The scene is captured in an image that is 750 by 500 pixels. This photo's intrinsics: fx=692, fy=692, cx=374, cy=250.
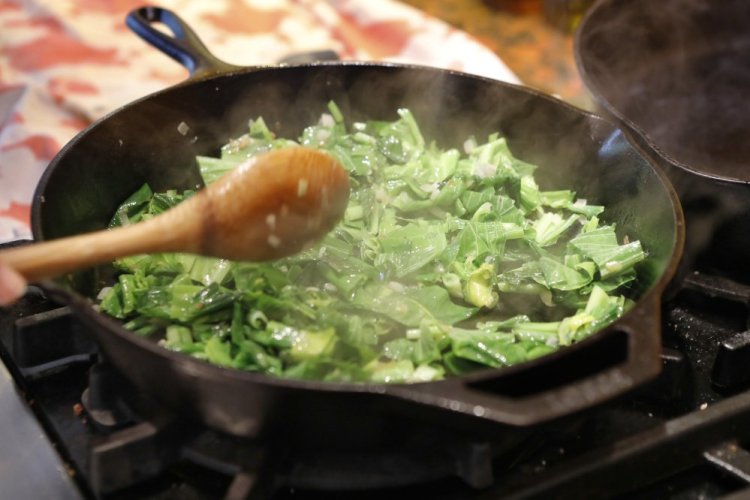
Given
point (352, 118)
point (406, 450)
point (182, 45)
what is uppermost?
point (182, 45)

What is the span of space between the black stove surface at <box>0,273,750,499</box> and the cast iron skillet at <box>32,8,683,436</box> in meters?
0.08

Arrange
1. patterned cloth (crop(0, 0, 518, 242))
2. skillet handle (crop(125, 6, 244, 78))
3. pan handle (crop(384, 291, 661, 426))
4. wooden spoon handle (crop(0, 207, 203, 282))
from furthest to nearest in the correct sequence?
patterned cloth (crop(0, 0, 518, 242))
skillet handle (crop(125, 6, 244, 78))
wooden spoon handle (crop(0, 207, 203, 282))
pan handle (crop(384, 291, 661, 426))

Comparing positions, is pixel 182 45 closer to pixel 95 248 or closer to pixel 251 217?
pixel 251 217

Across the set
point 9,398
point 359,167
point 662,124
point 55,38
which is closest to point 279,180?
point 359,167

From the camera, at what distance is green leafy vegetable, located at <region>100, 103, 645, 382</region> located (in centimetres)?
112

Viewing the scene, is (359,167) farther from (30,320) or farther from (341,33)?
(341,33)

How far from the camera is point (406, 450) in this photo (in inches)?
37.2

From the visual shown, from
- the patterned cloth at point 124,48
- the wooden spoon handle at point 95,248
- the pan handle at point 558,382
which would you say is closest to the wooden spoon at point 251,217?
the wooden spoon handle at point 95,248

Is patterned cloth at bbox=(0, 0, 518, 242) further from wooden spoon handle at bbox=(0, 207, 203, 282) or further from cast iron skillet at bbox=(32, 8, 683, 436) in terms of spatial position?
wooden spoon handle at bbox=(0, 207, 203, 282)

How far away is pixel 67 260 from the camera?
0.92 metres

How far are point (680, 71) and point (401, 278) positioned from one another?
112cm

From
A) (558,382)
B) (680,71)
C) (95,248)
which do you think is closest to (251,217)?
(95,248)

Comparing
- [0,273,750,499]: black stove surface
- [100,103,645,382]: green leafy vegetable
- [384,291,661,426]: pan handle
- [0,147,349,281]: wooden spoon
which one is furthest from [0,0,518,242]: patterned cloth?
[384,291,661,426]: pan handle

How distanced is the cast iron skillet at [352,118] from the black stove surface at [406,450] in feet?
0.25
